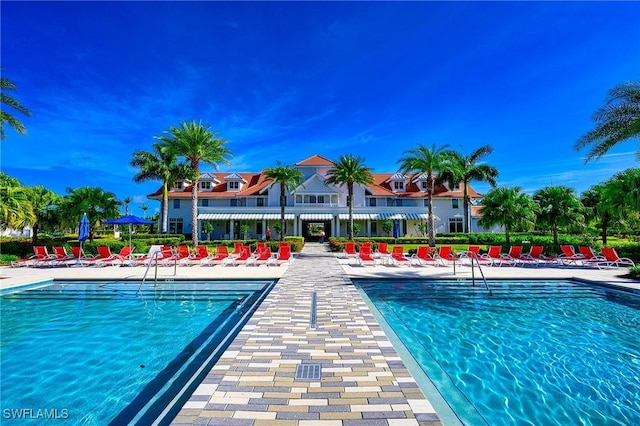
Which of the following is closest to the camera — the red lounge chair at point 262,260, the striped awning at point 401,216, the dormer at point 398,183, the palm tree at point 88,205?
the red lounge chair at point 262,260

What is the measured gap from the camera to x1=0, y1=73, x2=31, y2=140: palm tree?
53.0ft

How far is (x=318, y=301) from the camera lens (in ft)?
30.6

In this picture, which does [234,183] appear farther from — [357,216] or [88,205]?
[88,205]

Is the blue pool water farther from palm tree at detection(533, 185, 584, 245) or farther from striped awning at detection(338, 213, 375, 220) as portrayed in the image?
striped awning at detection(338, 213, 375, 220)

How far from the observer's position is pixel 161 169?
39406 millimetres

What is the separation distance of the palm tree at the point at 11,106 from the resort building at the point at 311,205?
23838 mm

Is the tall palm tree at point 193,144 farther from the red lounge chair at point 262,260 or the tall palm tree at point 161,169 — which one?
the tall palm tree at point 161,169

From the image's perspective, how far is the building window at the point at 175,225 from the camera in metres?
43.8

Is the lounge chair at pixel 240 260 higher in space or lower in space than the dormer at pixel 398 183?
lower

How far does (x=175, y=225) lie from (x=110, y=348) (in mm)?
40134

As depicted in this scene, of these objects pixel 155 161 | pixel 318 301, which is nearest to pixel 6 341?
pixel 318 301

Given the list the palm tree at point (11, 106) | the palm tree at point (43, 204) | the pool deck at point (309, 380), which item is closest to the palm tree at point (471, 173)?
the pool deck at point (309, 380)

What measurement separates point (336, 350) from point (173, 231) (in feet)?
142

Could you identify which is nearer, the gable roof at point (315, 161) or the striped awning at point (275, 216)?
the striped awning at point (275, 216)
